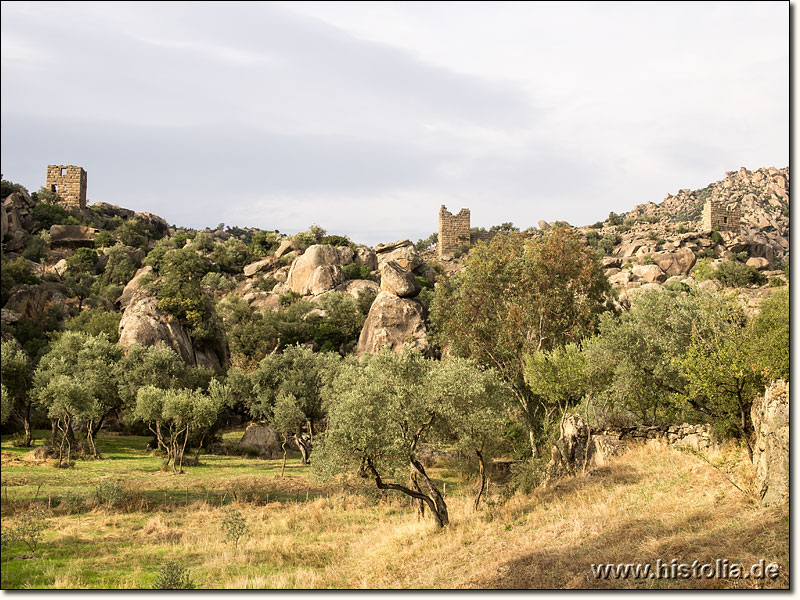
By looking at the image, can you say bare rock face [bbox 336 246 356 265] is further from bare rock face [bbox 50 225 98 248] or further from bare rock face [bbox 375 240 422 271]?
bare rock face [bbox 50 225 98 248]

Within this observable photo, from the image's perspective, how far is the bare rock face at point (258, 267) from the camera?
86812 mm

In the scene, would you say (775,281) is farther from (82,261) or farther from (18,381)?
(82,261)

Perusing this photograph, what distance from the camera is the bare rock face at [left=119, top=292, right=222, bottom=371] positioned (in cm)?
5144

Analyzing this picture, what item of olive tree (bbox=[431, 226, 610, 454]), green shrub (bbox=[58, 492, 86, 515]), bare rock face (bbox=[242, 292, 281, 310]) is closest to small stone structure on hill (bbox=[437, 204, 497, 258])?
bare rock face (bbox=[242, 292, 281, 310])

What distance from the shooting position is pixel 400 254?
8269cm

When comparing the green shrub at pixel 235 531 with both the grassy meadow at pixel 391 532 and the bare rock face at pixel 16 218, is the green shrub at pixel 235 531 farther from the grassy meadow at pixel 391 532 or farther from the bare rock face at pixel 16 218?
the bare rock face at pixel 16 218

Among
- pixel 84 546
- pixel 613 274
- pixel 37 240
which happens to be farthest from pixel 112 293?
pixel 613 274

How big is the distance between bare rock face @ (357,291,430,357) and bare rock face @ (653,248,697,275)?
130 feet

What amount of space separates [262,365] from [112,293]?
40.7 metres

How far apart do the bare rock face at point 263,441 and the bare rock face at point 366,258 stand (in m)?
41.3

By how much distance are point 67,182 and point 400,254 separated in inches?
2788

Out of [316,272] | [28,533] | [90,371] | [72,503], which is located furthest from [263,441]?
[316,272]

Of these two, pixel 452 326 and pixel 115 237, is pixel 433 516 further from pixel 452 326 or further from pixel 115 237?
pixel 115 237

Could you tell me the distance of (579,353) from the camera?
28.9m
